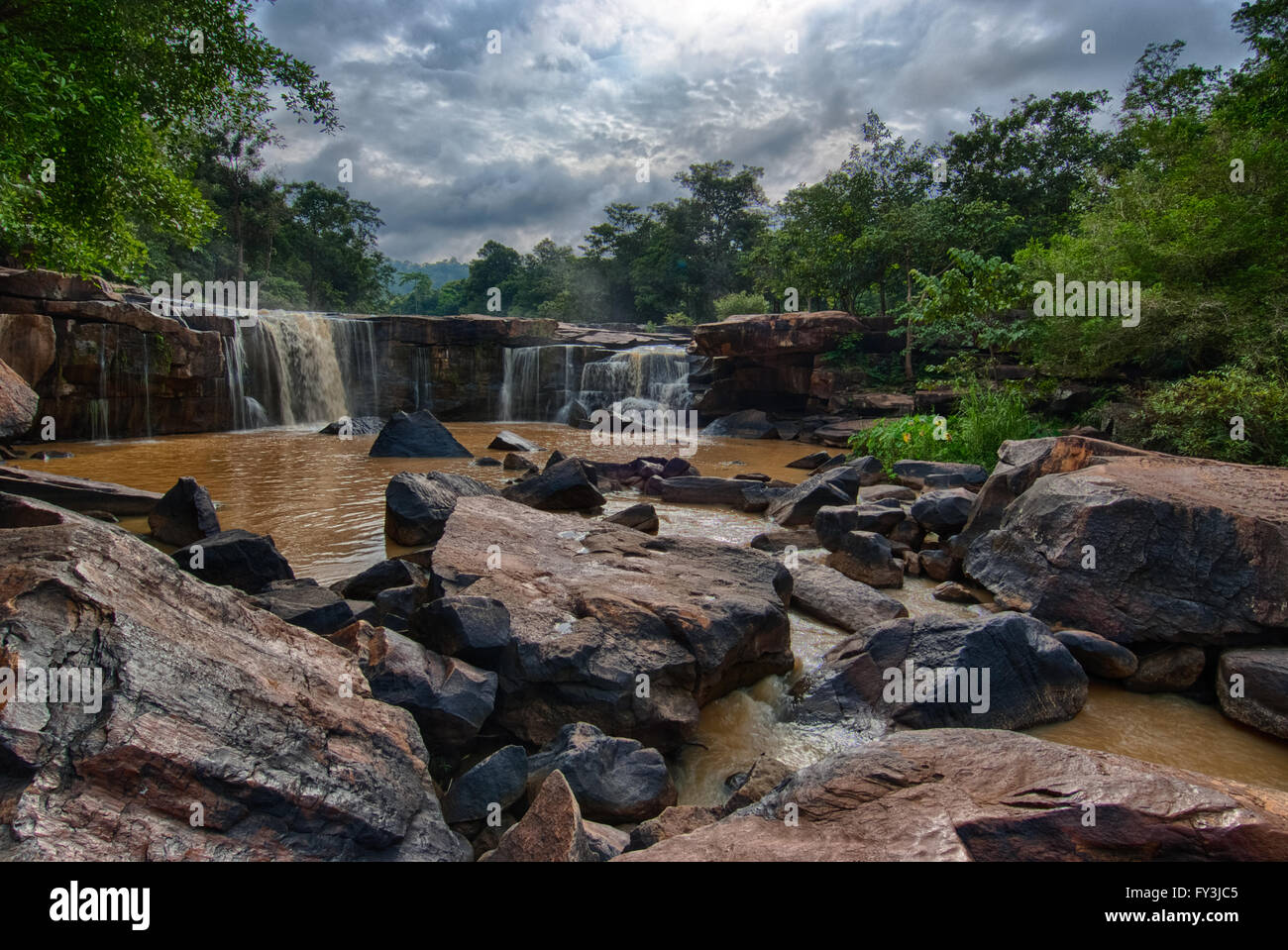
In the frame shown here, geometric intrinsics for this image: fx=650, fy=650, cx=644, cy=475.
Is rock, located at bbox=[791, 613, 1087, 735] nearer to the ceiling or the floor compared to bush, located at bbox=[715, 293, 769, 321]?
nearer to the floor

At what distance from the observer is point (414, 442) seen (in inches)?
514

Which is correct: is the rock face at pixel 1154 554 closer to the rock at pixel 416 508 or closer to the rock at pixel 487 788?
the rock at pixel 487 788

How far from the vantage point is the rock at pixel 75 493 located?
6898 millimetres

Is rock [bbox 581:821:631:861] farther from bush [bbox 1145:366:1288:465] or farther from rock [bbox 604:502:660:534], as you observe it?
bush [bbox 1145:366:1288:465]

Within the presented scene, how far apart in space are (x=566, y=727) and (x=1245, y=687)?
393cm

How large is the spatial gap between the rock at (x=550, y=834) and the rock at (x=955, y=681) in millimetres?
1884

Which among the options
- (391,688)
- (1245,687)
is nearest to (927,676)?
(1245,687)

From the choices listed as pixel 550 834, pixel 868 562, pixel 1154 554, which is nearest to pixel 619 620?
pixel 550 834

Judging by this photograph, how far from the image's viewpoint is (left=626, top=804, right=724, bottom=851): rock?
242 cm

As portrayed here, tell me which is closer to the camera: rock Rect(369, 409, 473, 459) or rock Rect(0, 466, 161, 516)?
rock Rect(0, 466, 161, 516)

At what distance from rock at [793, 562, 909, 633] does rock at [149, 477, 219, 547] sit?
5703mm

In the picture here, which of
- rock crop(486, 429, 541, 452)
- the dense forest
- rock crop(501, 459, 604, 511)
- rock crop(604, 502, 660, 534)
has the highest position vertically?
the dense forest

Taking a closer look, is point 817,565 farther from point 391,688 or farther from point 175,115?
point 175,115

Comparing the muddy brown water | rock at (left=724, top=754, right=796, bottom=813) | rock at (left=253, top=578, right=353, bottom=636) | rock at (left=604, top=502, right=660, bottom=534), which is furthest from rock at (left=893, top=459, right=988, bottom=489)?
rock at (left=253, top=578, right=353, bottom=636)
